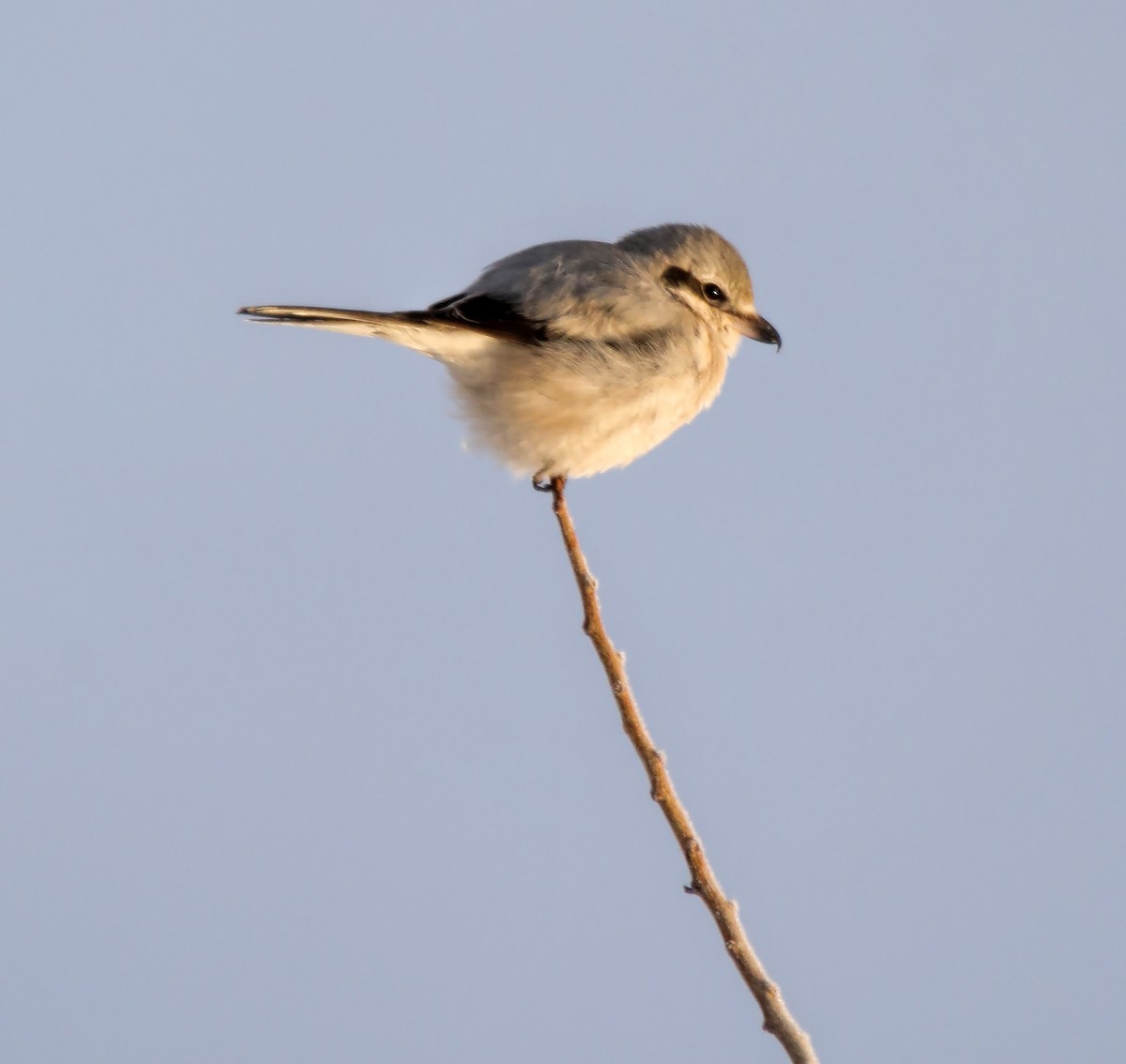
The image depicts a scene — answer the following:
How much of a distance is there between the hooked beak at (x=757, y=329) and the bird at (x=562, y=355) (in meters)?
0.26

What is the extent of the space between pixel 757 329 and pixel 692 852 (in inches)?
80.5

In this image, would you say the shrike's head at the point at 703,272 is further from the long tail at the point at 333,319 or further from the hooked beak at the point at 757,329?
the long tail at the point at 333,319

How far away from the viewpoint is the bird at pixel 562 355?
330 centimetres

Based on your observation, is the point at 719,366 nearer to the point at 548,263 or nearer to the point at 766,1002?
the point at 548,263

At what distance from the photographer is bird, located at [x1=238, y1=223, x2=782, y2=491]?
10.8 ft

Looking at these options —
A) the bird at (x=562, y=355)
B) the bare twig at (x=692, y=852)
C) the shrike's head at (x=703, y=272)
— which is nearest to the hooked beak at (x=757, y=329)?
the shrike's head at (x=703, y=272)

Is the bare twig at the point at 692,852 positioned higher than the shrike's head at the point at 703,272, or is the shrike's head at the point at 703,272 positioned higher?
the shrike's head at the point at 703,272

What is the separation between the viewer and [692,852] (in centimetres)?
221

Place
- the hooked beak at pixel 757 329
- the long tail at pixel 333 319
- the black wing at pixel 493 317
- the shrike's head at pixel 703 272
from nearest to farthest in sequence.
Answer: the long tail at pixel 333 319 < the black wing at pixel 493 317 < the shrike's head at pixel 703 272 < the hooked beak at pixel 757 329

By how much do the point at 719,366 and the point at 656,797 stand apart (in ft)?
5.84

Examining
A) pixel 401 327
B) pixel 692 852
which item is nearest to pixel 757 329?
pixel 401 327

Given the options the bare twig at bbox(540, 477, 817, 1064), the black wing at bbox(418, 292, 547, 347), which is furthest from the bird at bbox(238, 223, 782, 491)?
the bare twig at bbox(540, 477, 817, 1064)

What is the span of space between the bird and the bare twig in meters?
0.80

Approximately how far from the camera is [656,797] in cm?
227
